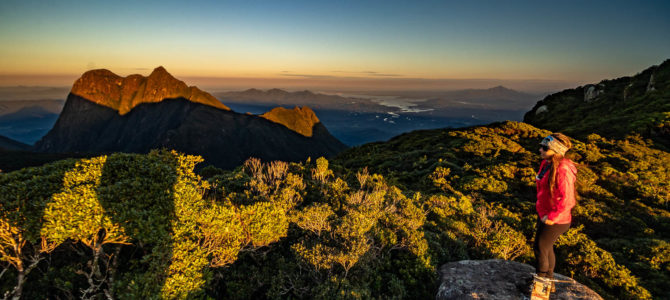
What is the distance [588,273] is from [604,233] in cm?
734

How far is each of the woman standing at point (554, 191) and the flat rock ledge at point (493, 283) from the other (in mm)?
1590

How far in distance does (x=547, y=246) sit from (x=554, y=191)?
1.46 meters

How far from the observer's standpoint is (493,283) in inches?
286

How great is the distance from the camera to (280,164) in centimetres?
1928

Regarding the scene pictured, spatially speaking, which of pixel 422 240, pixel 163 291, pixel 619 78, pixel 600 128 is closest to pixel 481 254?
pixel 422 240

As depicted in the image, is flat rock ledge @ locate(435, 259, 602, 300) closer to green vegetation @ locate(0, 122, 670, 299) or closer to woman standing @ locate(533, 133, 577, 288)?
green vegetation @ locate(0, 122, 670, 299)

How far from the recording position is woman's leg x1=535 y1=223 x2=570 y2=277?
569 cm

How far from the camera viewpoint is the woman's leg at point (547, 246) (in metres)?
5.69

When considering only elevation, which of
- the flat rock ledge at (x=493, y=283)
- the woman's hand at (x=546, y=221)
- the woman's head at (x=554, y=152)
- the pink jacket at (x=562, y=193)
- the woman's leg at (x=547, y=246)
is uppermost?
the woman's head at (x=554, y=152)

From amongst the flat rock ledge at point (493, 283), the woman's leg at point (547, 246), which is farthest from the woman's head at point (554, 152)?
the flat rock ledge at point (493, 283)

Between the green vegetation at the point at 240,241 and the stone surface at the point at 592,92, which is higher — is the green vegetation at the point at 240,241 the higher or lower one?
the lower one

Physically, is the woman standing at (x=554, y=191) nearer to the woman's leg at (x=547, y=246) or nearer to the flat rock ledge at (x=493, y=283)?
the woman's leg at (x=547, y=246)

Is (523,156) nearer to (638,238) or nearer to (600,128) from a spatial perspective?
(638,238)

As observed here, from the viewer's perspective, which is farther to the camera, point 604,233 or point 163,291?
point 604,233
